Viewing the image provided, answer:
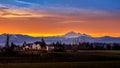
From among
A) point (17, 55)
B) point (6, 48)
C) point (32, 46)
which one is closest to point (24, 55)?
point (17, 55)

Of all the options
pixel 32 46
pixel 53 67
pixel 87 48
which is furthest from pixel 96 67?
pixel 87 48

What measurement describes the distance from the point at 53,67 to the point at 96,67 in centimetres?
687

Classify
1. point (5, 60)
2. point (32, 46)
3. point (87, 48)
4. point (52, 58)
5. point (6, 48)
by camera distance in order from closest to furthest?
point (5, 60), point (52, 58), point (6, 48), point (32, 46), point (87, 48)

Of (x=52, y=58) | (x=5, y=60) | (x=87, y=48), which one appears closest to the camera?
(x=5, y=60)

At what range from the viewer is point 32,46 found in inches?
5187

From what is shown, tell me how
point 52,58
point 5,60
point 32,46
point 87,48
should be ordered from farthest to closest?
point 87,48 < point 32,46 < point 52,58 < point 5,60

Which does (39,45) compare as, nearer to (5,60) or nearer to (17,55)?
(17,55)

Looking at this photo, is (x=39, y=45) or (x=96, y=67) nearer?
(x=96, y=67)

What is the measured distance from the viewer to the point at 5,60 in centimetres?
8994

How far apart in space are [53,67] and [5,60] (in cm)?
2284

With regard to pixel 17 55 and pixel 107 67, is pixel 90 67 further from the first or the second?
pixel 17 55

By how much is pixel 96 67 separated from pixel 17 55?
35604 mm

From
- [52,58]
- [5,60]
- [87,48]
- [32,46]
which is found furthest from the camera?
[87,48]

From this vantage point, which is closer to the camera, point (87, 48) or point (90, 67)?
point (90, 67)
